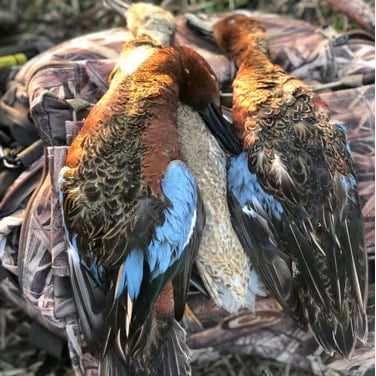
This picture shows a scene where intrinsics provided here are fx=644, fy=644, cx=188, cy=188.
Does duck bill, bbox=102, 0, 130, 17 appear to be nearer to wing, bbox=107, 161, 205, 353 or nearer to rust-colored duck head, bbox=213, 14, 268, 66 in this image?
rust-colored duck head, bbox=213, 14, 268, 66

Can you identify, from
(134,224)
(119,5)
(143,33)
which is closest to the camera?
(134,224)

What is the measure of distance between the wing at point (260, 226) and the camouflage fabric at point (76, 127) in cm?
18

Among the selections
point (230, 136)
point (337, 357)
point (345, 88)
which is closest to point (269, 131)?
point (230, 136)

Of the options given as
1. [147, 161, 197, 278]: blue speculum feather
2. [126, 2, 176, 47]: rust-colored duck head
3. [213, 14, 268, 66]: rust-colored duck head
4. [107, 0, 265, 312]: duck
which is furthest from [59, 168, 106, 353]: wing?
[213, 14, 268, 66]: rust-colored duck head

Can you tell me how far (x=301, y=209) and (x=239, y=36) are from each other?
587 millimetres

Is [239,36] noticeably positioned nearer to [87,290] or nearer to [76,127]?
[76,127]

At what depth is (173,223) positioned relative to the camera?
1.46m

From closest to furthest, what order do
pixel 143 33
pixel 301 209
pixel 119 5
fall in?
pixel 301 209
pixel 143 33
pixel 119 5

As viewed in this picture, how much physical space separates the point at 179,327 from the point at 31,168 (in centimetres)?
61

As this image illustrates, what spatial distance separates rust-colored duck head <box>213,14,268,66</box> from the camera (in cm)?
182

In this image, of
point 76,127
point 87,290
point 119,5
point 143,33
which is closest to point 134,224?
point 87,290

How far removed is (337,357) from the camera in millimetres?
1769

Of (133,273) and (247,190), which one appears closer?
(133,273)

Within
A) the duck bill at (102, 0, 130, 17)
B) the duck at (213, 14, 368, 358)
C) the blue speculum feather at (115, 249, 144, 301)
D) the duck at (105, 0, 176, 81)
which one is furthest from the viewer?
the duck bill at (102, 0, 130, 17)
